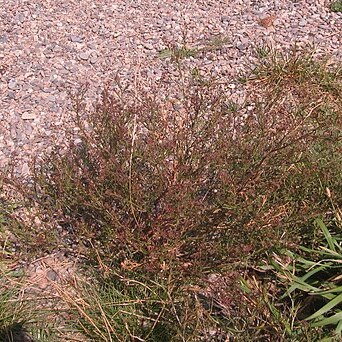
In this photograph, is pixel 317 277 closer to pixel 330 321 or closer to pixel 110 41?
pixel 330 321

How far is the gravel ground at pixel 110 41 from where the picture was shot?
13.9 feet

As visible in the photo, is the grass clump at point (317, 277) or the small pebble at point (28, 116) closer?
the grass clump at point (317, 277)

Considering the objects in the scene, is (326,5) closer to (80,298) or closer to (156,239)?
(156,239)

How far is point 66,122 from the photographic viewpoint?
160 inches

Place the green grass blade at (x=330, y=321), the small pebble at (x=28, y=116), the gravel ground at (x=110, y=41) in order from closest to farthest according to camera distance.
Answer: the green grass blade at (x=330, y=321) < the small pebble at (x=28, y=116) < the gravel ground at (x=110, y=41)

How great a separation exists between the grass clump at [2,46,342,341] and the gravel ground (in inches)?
35.6

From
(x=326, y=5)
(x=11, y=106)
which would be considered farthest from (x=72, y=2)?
(x=326, y=5)

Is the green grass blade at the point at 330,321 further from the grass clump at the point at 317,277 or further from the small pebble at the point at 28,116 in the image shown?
the small pebble at the point at 28,116

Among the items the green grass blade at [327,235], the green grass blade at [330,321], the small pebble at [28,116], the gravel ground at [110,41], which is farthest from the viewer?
the gravel ground at [110,41]

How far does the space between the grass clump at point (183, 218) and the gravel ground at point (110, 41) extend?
2.97 feet

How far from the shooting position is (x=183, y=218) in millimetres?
2873

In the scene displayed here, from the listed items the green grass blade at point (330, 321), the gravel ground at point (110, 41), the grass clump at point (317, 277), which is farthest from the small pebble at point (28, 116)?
the green grass blade at point (330, 321)

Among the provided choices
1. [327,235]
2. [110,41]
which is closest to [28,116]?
[110,41]

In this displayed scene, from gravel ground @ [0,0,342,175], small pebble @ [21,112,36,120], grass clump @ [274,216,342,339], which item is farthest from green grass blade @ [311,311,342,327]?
small pebble @ [21,112,36,120]
